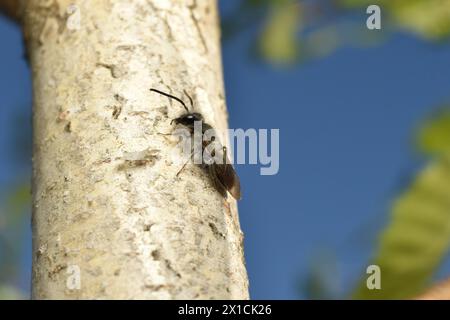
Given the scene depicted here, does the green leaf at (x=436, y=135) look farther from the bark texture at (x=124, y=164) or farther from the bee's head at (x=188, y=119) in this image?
the bee's head at (x=188, y=119)

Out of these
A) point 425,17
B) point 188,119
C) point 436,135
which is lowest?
point 188,119

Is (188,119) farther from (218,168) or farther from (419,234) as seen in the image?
(419,234)

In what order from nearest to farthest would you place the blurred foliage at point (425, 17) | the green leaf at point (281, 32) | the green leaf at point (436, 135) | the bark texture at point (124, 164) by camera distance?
the bark texture at point (124, 164) → the green leaf at point (436, 135) → the blurred foliage at point (425, 17) → the green leaf at point (281, 32)

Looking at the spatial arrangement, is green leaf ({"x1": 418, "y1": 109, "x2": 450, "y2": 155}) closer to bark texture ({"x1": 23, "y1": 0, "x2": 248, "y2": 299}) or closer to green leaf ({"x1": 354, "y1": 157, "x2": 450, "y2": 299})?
green leaf ({"x1": 354, "y1": 157, "x2": 450, "y2": 299})

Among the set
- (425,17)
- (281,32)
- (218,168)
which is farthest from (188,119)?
(281,32)

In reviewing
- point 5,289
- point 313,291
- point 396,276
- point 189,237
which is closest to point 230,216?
point 189,237

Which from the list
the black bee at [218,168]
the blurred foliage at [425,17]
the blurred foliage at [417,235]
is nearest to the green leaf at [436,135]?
the blurred foliage at [417,235]
